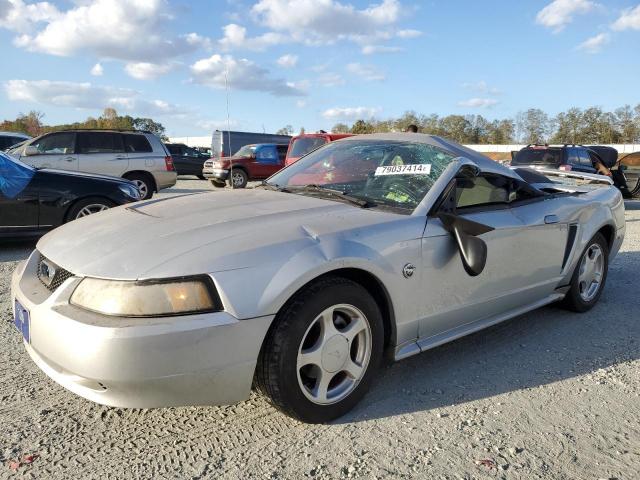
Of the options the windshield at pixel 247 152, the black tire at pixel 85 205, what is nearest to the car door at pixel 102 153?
the black tire at pixel 85 205

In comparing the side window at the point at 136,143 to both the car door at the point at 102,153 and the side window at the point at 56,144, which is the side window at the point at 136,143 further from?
the side window at the point at 56,144

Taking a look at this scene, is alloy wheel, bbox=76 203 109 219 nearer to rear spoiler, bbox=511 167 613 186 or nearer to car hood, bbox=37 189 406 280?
car hood, bbox=37 189 406 280

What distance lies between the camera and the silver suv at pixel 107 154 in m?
10.6

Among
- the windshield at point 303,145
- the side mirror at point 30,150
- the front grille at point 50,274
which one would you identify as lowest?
the front grille at point 50,274

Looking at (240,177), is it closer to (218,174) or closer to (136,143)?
(218,174)

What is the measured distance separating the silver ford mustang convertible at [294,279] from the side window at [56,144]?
8.74 metres

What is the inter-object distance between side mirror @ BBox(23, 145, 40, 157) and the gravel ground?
8271 millimetres

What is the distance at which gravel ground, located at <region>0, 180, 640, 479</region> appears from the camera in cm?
219

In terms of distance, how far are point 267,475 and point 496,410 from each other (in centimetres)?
131

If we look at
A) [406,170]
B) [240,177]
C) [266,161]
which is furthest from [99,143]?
[406,170]

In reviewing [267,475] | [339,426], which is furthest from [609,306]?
[267,475]

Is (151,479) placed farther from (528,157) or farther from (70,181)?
(528,157)

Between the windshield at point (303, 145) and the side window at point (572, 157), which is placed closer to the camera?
the side window at point (572, 157)

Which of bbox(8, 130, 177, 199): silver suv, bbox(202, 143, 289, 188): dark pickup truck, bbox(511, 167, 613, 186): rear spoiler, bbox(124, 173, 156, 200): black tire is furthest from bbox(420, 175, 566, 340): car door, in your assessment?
bbox(202, 143, 289, 188): dark pickup truck
